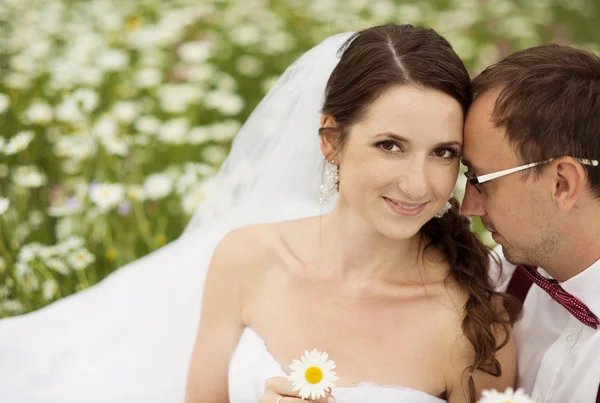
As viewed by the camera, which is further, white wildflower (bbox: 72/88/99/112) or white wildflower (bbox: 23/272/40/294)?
white wildflower (bbox: 72/88/99/112)

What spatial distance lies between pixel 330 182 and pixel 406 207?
432 millimetres

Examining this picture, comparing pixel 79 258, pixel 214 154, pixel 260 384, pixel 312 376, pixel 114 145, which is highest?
pixel 114 145

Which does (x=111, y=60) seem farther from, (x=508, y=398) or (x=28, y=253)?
(x=508, y=398)

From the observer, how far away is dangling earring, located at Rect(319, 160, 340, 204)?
291 centimetres

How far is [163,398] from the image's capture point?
139 inches

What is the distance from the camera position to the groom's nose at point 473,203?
2.75 m

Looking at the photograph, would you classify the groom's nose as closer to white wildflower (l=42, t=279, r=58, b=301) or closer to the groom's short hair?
the groom's short hair

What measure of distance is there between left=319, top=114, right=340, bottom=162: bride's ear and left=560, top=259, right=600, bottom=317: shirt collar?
3.04 ft

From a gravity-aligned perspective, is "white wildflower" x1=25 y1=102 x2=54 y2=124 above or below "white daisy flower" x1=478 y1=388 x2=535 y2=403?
above

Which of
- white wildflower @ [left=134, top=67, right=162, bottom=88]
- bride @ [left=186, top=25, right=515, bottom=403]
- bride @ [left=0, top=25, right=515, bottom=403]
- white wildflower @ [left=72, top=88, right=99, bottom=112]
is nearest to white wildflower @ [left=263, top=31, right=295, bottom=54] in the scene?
white wildflower @ [left=134, top=67, right=162, bottom=88]

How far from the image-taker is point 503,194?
8.69 ft

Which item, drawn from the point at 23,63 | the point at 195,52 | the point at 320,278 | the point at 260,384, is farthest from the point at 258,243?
the point at 23,63

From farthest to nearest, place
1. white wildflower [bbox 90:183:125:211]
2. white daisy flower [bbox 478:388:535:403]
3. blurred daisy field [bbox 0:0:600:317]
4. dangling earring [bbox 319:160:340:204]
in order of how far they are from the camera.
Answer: blurred daisy field [bbox 0:0:600:317] < white wildflower [bbox 90:183:125:211] < dangling earring [bbox 319:160:340:204] < white daisy flower [bbox 478:388:535:403]

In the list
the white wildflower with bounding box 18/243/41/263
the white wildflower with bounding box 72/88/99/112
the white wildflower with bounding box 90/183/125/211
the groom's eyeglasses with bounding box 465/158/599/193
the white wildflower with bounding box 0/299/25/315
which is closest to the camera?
the groom's eyeglasses with bounding box 465/158/599/193
